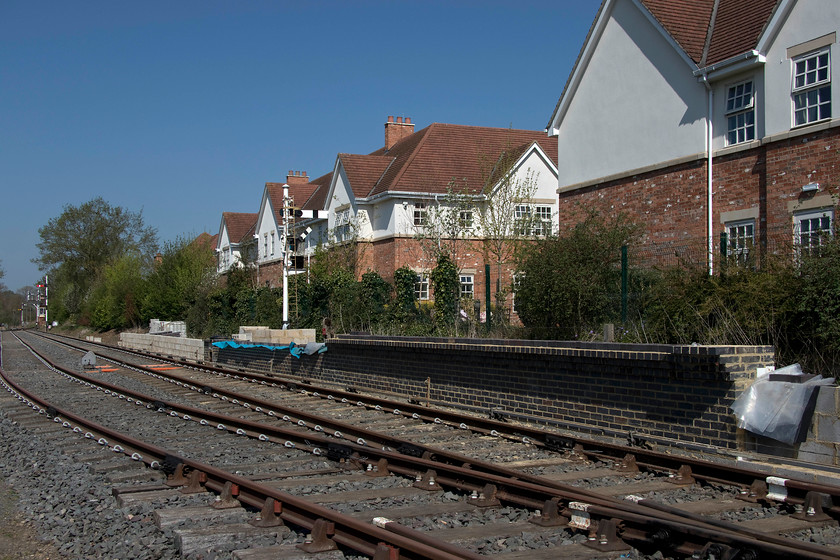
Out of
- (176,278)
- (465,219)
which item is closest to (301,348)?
(465,219)

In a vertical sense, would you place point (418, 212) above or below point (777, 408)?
above

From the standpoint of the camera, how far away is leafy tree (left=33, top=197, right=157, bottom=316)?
301 ft

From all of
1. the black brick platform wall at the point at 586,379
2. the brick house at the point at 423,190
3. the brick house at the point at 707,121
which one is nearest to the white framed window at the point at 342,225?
the brick house at the point at 423,190

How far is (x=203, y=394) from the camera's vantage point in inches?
659

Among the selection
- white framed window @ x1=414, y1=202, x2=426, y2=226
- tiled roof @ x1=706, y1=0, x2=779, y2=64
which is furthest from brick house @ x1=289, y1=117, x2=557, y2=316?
tiled roof @ x1=706, y1=0, x2=779, y2=64

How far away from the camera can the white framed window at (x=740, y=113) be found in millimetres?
17484

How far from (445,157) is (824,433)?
3091 centimetres

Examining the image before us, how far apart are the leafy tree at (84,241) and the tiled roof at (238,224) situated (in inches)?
1153

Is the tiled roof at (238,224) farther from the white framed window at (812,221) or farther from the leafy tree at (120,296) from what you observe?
the white framed window at (812,221)

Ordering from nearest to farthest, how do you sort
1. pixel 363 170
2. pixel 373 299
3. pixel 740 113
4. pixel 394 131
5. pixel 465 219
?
pixel 740 113, pixel 373 299, pixel 465 219, pixel 363 170, pixel 394 131

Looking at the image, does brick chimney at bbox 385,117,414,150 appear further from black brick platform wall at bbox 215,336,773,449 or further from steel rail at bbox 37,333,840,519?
steel rail at bbox 37,333,840,519

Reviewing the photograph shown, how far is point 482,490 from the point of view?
689 centimetres

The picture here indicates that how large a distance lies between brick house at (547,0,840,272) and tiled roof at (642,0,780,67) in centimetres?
4

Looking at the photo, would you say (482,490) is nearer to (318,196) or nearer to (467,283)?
(467,283)
